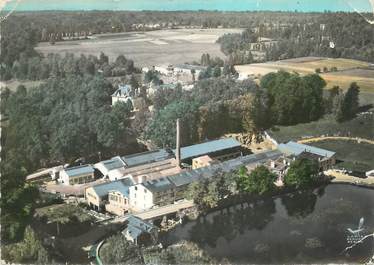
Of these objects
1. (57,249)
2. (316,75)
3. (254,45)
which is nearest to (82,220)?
(57,249)

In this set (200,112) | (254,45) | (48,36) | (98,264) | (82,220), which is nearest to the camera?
(98,264)

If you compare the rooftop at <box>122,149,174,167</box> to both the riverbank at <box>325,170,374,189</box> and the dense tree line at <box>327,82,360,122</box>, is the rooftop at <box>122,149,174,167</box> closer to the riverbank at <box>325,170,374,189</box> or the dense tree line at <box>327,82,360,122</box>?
the riverbank at <box>325,170,374,189</box>

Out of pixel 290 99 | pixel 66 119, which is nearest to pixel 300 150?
pixel 290 99

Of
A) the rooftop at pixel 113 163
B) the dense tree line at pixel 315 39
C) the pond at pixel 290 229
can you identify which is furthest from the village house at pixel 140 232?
the dense tree line at pixel 315 39

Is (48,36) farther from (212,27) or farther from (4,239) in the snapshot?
(4,239)

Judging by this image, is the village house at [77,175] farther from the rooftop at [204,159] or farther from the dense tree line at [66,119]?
the rooftop at [204,159]
